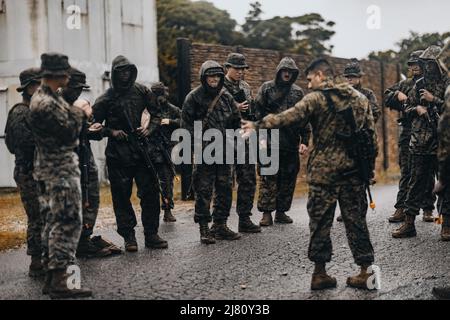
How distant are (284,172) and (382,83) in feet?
40.6

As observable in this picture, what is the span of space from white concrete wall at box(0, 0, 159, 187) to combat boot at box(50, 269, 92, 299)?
10.8 m

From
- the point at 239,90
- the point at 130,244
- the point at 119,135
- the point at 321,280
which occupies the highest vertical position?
the point at 239,90

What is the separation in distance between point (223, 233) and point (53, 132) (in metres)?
3.21

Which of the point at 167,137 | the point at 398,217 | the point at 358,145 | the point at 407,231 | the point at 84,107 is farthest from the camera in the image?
the point at 167,137

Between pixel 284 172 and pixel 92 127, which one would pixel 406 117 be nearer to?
pixel 284 172

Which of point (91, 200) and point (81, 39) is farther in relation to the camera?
point (81, 39)

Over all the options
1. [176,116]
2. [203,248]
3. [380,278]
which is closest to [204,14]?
[176,116]

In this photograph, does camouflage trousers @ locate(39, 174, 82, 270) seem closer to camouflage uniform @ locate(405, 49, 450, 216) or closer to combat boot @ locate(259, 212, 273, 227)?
combat boot @ locate(259, 212, 273, 227)

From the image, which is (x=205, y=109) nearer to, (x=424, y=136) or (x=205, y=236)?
(x=205, y=236)

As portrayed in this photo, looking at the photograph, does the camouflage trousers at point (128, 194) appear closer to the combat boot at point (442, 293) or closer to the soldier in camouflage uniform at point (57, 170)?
the soldier in camouflage uniform at point (57, 170)

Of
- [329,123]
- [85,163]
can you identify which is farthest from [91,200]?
[329,123]

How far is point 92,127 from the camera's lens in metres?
6.76

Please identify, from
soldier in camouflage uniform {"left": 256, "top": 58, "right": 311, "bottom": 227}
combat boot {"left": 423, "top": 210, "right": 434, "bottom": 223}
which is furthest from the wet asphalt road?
soldier in camouflage uniform {"left": 256, "top": 58, "right": 311, "bottom": 227}

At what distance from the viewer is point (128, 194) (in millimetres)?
7301
